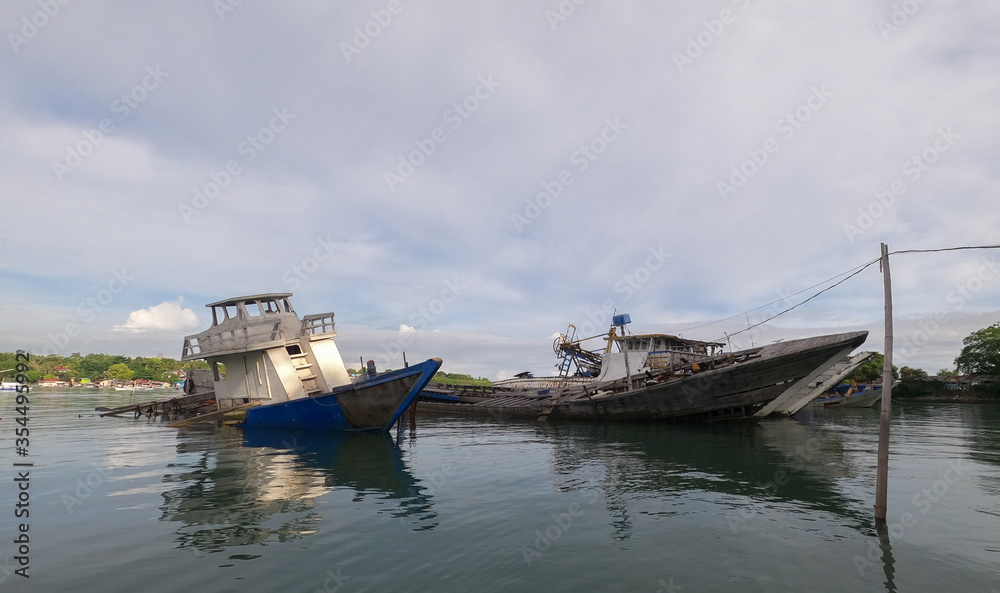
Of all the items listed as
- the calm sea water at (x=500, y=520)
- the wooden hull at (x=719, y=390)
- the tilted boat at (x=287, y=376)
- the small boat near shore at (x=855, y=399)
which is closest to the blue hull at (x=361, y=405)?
the tilted boat at (x=287, y=376)

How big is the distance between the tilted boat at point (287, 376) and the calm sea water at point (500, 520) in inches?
140

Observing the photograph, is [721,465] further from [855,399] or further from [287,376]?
[855,399]

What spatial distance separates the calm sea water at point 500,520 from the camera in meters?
6.42

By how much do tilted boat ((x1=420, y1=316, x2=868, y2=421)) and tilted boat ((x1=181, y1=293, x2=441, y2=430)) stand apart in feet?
44.5

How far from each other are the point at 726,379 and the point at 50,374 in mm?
148747

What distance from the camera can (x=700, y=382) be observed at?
2522 cm

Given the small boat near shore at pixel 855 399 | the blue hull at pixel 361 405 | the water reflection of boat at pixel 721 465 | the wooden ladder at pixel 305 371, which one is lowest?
the small boat near shore at pixel 855 399

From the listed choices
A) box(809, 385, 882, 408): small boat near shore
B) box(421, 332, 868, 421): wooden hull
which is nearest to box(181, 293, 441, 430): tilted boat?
box(421, 332, 868, 421): wooden hull

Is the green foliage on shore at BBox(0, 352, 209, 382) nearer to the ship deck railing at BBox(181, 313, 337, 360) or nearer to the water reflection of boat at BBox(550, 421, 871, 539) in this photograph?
the ship deck railing at BBox(181, 313, 337, 360)

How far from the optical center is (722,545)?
25.0 ft

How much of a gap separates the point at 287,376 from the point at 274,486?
13.1 meters

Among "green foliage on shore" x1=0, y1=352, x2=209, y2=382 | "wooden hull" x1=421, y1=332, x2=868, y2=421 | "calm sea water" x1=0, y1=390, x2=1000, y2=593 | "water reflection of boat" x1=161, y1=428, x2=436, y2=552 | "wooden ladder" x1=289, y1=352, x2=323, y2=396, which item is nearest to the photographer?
"calm sea water" x1=0, y1=390, x2=1000, y2=593

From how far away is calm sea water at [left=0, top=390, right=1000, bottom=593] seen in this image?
6418 millimetres

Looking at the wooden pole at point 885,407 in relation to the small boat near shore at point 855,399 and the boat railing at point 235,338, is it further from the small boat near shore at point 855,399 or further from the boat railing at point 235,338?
the small boat near shore at point 855,399
